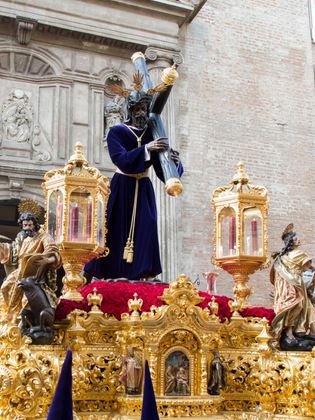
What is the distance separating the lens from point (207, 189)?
13844 mm

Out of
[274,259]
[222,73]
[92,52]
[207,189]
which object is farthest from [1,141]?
[274,259]

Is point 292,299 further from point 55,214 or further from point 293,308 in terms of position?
point 55,214

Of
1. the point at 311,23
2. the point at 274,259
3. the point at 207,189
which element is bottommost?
the point at 274,259

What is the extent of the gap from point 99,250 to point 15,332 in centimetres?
151

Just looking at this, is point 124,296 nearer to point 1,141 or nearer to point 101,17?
point 1,141

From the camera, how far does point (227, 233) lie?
639 centimetres

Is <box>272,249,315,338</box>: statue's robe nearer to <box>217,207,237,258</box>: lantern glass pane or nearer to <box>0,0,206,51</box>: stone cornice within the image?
<box>217,207,237,258</box>: lantern glass pane

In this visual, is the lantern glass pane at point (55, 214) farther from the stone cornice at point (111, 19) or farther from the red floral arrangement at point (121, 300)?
the stone cornice at point (111, 19)

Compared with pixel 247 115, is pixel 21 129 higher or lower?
lower

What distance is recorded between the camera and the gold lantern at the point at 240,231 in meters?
6.17

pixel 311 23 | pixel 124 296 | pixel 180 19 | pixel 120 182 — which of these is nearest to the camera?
pixel 124 296

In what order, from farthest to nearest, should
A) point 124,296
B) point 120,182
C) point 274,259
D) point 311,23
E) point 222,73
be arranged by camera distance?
point 311,23
point 222,73
point 120,182
point 274,259
point 124,296

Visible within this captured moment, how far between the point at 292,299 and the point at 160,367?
1316 mm

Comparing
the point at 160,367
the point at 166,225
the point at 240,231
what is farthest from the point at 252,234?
the point at 166,225
